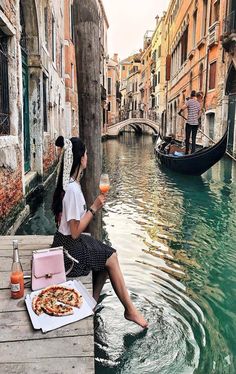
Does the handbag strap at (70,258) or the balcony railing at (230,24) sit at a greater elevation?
the balcony railing at (230,24)

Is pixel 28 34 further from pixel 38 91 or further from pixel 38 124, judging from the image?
pixel 38 124

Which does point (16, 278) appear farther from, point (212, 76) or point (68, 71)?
point (212, 76)

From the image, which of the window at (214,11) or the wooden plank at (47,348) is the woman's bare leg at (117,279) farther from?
the window at (214,11)

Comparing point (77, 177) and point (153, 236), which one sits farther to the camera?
point (153, 236)

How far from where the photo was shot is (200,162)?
867 cm

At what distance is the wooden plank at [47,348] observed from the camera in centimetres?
150

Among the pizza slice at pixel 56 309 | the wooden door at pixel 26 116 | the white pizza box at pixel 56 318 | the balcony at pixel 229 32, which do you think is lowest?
the white pizza box at pixel 56 318

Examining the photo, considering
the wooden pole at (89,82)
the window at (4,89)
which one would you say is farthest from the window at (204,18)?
the wooden pole at (89,82)

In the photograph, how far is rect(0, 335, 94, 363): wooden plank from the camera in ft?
4.92

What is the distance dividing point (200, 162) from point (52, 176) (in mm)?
3389

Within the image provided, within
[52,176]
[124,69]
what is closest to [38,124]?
[52,176]

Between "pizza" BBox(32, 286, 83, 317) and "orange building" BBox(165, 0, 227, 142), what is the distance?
11465mm

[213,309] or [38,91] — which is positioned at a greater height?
[38,91]

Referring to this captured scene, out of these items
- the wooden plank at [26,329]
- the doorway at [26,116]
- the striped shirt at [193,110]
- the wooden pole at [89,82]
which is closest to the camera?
the wooden plank at [26,329]
